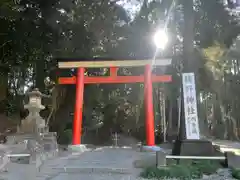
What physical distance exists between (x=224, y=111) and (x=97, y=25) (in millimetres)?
Result: 12942

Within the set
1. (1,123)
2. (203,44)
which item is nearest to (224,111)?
(203,44)

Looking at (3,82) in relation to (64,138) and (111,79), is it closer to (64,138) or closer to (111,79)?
(64,138)

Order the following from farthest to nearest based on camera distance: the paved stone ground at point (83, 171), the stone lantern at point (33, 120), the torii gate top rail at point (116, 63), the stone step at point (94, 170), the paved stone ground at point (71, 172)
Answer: the torii gate top rail at point (116, 63) → the stone lantern at point (33, 120) → the stone step at point (94, 170) → the paved stone ground at point (83, 171) → the paved stone ground at point (71, 172)

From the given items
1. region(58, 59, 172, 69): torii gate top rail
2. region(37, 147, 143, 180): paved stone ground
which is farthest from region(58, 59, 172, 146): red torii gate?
region(37, 147, 143, 180): paved stone ground

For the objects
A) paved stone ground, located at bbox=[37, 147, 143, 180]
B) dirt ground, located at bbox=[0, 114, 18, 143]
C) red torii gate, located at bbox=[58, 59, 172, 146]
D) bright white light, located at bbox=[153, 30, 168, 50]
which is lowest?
paved stone ground, located at bbox=[37, 147, 143, 180]

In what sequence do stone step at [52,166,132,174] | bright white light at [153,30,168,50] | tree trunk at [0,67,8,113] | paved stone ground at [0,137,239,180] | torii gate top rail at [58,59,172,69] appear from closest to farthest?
paved stone ground at [0,137,239,180], stone step at [52,166,132,174], torii gate top rail at [58,59,172,69], tree trunk at [0,67,8,113], bright white light at [153,30,168,50]

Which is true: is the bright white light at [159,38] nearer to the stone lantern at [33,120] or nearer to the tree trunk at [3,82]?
the stone lantern at [33,120]

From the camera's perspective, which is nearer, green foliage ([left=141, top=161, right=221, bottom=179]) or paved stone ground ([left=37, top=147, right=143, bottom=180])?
green foliage ([left=141, top=161, right=221, bottom=179])

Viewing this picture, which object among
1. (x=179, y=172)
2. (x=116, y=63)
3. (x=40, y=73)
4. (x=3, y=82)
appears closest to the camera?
(x=179, y=172)

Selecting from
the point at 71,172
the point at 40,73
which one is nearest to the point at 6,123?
the point at 40,73

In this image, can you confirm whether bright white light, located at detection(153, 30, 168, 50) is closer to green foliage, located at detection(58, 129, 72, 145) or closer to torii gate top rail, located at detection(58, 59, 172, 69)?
torii gate top rail, located at detection(58, 59, 172, 69)

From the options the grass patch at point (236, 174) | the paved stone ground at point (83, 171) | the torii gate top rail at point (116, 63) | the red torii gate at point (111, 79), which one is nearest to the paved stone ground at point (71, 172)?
the paved stone ground at point (83, 171)

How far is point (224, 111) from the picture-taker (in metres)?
21.9

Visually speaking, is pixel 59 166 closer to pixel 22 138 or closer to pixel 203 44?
pixel 22 138
